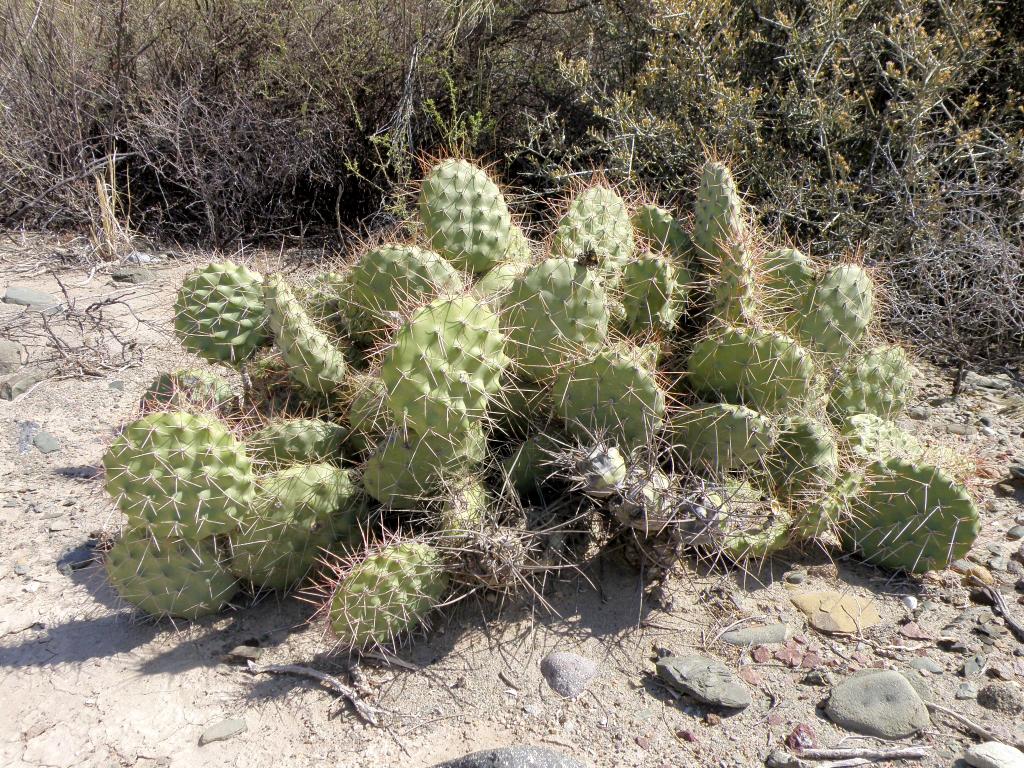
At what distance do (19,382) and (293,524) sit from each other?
2415mm

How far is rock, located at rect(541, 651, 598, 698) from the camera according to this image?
233 cm

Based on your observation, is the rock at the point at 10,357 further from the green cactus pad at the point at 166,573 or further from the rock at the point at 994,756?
the rock at the point at 994,756

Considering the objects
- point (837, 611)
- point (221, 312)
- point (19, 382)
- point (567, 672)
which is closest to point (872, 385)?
point (837, 611)

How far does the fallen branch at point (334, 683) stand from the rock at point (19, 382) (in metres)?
2.45

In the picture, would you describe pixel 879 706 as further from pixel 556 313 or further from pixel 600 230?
pixel 600 230

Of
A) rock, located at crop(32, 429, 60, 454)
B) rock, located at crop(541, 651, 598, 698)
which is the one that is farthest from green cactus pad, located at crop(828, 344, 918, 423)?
rock, located at crop(32, 429, 60, 454)

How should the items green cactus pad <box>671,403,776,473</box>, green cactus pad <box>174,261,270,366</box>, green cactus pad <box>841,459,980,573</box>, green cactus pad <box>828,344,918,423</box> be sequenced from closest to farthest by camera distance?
green cactus pad <box>671,403,776,473</box>, green cactus pad <box>841,459,980,573</box>, green cactus pad <box>174,261,270,366</box>, green cactus pad <box>828,344,918,423</box>

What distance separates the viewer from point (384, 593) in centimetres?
227

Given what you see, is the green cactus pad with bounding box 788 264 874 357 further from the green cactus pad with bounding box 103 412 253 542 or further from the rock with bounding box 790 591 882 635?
the green cactus pad with bounding box 103 412 253 542

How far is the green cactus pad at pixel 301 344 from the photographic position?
2.64 meters

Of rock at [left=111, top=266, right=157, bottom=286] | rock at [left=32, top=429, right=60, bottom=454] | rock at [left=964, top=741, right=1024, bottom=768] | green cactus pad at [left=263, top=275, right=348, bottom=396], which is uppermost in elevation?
green cactus pad at [left=263, top=275, right=348, bottom=396]

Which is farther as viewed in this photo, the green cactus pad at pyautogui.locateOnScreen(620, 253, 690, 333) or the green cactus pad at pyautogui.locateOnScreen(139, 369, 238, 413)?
the green cactus pad at pyautogui.locateOnScreen(139, 369, 238, 413)

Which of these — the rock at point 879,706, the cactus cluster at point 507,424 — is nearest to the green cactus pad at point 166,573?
the cactus cluster at point 507,424

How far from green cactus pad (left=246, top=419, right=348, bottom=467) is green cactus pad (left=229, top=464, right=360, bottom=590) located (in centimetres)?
9
